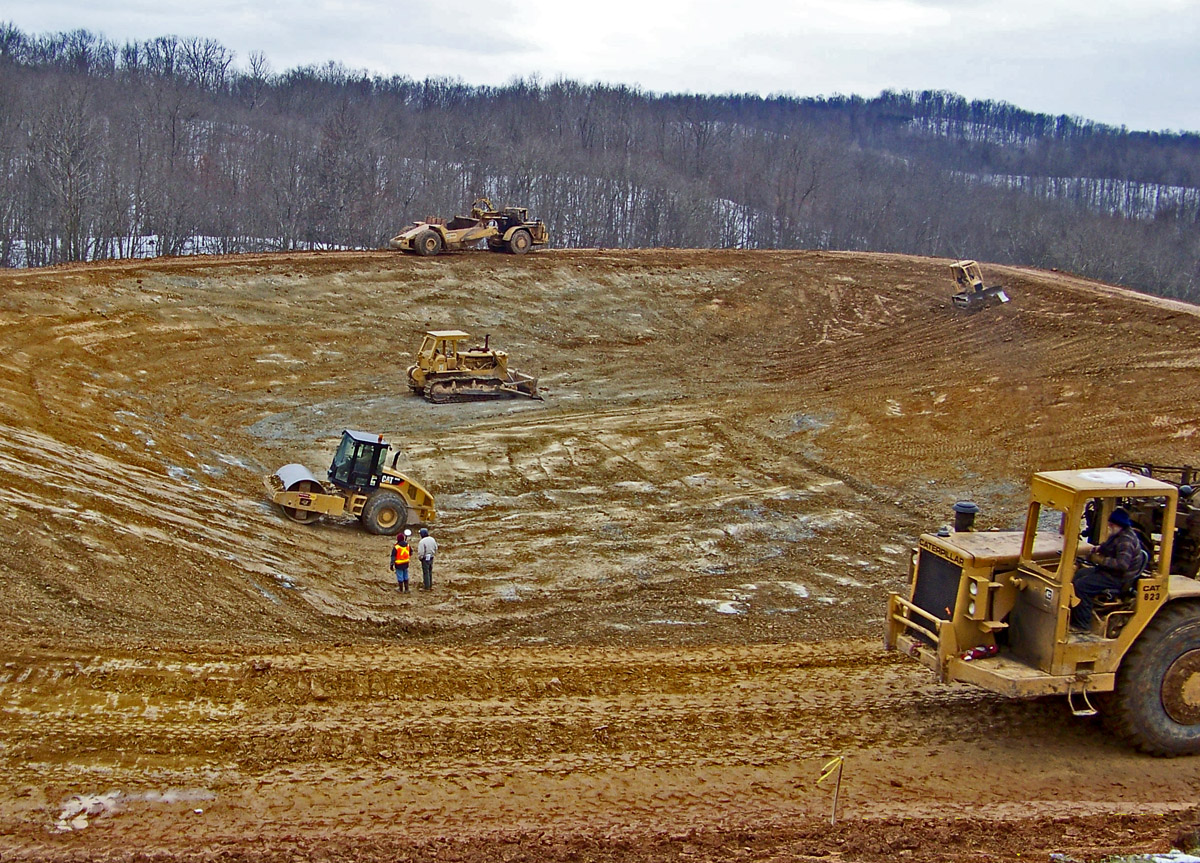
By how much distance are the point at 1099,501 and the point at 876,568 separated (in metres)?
7.69

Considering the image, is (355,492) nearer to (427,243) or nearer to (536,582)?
(536,582)

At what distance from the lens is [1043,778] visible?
8.98m

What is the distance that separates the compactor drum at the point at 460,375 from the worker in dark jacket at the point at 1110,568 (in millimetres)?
19155

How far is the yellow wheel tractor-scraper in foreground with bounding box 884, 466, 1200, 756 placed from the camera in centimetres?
875

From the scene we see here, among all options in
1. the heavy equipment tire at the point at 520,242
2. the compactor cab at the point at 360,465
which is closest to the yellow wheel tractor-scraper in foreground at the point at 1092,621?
the compactor cab at the point at 360,465

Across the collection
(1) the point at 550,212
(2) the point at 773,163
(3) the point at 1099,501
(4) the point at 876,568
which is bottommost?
(4) the point at 876,568

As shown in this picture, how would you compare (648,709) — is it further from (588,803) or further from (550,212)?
(550,212)

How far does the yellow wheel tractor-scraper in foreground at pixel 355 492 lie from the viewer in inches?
661

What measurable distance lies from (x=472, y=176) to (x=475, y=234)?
4090 cm

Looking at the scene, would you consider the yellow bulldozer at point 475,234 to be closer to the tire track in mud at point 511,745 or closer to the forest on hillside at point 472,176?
the forest on hillside at point 472,176

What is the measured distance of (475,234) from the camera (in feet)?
129

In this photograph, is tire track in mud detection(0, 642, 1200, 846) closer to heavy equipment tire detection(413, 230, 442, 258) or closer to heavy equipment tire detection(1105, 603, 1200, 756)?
heavy equipment tire detection(1105, 603, 1200, 756)

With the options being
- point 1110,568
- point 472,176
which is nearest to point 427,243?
point 1110,568

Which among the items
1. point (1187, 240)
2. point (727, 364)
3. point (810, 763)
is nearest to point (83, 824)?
point (810, 763)
